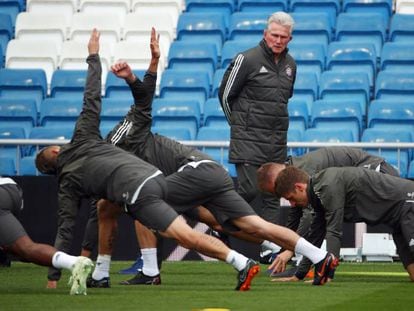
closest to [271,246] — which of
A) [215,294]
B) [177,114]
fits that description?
[215,294]

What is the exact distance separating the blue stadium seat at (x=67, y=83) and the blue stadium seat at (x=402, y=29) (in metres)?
4.55

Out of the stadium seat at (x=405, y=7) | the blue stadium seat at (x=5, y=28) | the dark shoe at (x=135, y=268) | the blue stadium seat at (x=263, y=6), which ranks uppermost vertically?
the stadium seat at (x=405, y=7)

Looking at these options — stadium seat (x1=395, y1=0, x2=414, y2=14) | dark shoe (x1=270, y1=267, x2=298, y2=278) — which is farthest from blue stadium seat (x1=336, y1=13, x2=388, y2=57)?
dark shoe (x1=270, y1=267, x2=298, y2=278)

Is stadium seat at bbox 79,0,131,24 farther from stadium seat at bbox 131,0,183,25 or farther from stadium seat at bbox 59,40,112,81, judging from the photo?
stadium seat at bbox 59,40,112,81

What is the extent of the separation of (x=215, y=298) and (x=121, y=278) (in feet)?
9.48

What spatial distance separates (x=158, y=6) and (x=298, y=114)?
13.8ft

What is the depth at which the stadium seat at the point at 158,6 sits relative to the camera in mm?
20734

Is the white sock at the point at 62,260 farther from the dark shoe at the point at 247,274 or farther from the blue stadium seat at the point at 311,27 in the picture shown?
the blue stadium seat at the point at 311,27

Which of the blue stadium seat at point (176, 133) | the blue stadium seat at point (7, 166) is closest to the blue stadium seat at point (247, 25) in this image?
the blue stadium seat at point (176, 133)

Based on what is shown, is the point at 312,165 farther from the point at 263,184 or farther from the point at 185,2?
the point at 185,2

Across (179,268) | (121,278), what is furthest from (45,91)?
(121,278)

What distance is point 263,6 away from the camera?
20281 millimetres

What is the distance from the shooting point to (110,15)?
20656 millimetres

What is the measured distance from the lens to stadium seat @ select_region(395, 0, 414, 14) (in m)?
19.8
